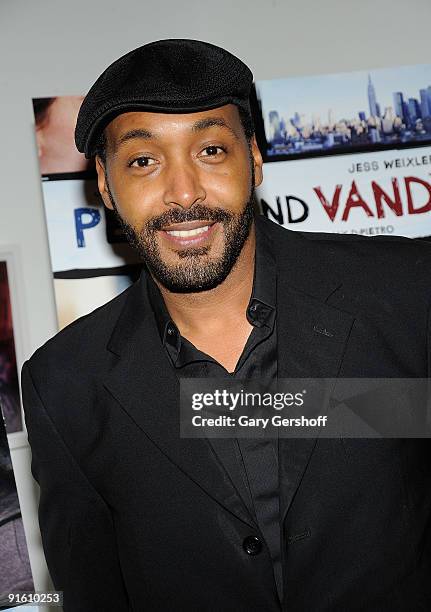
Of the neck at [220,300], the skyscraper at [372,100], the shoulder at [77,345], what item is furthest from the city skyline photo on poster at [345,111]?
the shoulder at [77,345]

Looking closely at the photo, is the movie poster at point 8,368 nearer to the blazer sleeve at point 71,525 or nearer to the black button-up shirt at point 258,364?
the blazer sleeve at point 71,525

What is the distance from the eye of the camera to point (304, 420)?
5.79ft

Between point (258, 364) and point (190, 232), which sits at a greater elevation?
point (190, 232)

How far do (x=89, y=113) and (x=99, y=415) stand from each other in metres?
0.64

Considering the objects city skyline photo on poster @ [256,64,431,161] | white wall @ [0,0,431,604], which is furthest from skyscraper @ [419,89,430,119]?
white wall @ [0,0,431,604]

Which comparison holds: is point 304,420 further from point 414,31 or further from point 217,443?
point 414,31

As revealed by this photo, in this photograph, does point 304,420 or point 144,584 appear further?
point 144,584

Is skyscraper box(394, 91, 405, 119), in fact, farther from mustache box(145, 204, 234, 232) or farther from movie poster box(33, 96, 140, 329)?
mustache box(145, 204, 234, 232)

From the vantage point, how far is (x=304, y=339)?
→ 70.1 inches

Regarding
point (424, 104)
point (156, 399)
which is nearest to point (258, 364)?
point (156, 399)

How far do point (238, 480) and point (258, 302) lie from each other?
0.38 metres

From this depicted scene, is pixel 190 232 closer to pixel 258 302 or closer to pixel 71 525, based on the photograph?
pixel 258 302

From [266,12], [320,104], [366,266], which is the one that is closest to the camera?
[366,266]

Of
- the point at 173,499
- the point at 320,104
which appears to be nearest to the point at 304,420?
the point at 173,499
